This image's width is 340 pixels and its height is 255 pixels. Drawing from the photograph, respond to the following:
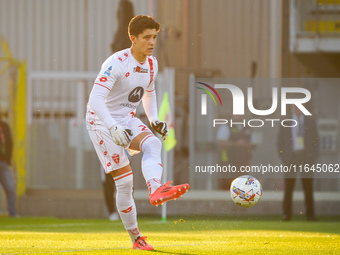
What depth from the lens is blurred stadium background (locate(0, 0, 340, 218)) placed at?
507 inches

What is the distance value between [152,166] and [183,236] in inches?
95.9

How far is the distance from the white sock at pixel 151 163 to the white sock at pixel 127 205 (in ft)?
1.41

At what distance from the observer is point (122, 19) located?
40.9 ft

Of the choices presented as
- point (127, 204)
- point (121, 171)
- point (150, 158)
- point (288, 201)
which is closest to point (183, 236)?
point (127, 204)

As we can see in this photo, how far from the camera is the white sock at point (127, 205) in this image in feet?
23.2

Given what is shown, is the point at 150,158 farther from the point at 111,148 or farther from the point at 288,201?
the point at 288,201

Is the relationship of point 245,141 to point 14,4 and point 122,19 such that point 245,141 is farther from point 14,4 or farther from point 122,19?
point 14,4

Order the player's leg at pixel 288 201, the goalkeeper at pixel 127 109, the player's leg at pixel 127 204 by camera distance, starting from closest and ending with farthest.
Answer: the goalkeeper at pixel 127 109
the player's leg at pixel 127 204
the player's leg at pixel 288 201

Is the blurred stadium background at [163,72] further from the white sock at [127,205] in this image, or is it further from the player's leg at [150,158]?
the player's leg at [150,158]

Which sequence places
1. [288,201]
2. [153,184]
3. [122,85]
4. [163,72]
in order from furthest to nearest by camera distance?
1. [163,72]
2. [288,201]
3. [122,85]
4. [153,184]

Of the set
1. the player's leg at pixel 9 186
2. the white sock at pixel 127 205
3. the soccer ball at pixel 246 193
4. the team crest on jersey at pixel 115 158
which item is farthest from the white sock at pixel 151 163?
the player's leg at pixel 9 186

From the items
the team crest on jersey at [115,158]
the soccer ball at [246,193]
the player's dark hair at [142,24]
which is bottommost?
the soccer ball at [246,193]

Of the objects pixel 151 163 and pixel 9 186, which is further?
pixel 9 186

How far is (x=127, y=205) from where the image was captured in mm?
7117
